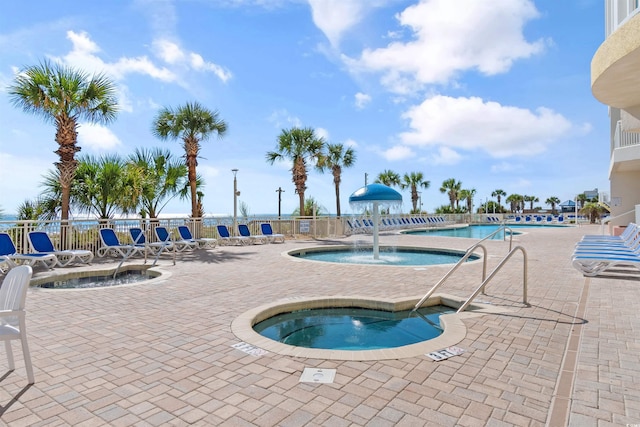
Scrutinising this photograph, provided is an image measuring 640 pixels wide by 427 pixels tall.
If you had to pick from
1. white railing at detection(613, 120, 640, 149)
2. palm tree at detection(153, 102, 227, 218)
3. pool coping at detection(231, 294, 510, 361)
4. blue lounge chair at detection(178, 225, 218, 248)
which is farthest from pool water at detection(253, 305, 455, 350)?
white railing at detection(613, 120, 640, 149)

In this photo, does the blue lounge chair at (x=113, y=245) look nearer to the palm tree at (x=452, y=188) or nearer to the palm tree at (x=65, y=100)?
the palm tree at (x=65, y=100)

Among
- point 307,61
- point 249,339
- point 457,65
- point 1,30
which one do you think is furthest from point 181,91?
point 249,339

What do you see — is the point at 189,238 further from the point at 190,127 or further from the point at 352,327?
the point at 352,327

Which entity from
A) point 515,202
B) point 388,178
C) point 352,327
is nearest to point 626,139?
point 352,327

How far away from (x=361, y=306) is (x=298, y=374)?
2.74 m

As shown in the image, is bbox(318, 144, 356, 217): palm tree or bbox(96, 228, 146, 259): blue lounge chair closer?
bbox(96, 228, 146, 259): blue lounge chair

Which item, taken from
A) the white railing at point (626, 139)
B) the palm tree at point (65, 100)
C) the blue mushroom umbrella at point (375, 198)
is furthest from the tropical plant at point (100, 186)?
the white railing at point (626, 139)

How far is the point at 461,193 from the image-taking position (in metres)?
53.5

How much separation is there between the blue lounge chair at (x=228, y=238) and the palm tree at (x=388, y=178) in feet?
80.4

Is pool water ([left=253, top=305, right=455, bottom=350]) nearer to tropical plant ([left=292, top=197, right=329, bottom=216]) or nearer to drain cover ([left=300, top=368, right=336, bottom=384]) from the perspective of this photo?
drain cover ([left=300, top=368, right=336, bottom=384])

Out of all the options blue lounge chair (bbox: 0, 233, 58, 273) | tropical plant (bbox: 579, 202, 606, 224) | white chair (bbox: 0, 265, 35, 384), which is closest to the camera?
white chair (bbox: 0, 265, 35, 384)

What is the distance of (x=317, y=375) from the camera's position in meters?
2.96

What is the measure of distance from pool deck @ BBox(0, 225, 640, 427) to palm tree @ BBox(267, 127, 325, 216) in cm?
1702

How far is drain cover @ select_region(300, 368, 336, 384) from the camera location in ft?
9.41
